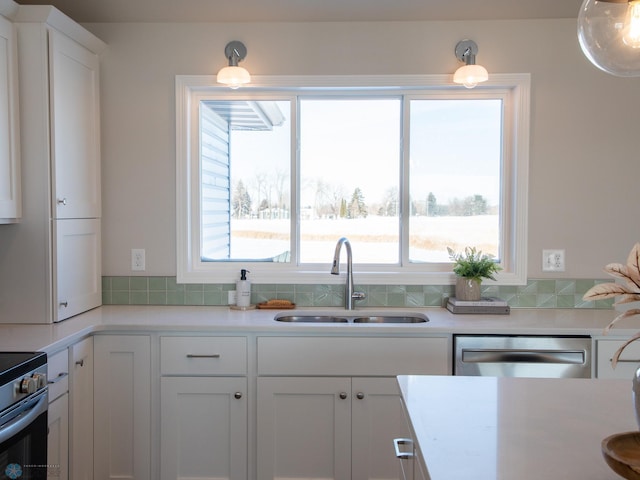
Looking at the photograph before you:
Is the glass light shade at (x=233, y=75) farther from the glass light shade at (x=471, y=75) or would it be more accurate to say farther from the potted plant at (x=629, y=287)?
the potted plant at (x=629, y=287)

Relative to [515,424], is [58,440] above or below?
below

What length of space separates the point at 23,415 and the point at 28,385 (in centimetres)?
10

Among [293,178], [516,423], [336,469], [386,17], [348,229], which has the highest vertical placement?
[386,17]

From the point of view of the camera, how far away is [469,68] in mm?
2768

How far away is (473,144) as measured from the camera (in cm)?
309

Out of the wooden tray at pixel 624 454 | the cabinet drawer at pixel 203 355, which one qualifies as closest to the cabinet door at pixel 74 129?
the cabinet drawer at pixel 203 355

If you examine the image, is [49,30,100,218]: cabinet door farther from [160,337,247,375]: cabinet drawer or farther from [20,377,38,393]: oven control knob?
[20,377,38,393]: oven control knob

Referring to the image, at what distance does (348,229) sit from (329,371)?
90 centimetres

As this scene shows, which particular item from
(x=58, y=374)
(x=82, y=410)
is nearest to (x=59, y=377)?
(x=58, y=374)

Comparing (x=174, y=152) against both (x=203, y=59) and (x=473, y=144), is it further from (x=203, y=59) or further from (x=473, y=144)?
(x=473, y=144)

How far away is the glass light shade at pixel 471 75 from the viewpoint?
2764 mm

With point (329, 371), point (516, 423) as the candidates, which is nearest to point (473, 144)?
point (329, 371)

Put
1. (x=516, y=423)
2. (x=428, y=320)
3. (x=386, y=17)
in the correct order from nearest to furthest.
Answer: (x=516, y=423), (x=428, y=320), (x=386, y=17)

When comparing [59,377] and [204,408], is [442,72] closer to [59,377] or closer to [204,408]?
[204,408]
